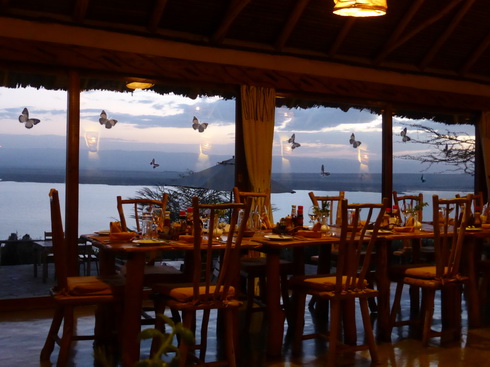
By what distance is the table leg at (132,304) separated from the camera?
12.2 feet

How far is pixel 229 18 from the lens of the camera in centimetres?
604

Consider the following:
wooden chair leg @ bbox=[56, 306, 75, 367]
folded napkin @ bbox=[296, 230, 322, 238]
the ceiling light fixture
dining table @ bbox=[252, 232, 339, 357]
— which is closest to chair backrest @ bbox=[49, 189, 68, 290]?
wooden chair leg @ bbox=[56, 306, 75, 367]

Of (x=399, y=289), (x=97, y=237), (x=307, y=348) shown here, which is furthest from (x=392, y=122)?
(x=97, y=237)

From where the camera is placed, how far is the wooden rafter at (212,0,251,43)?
5914mm

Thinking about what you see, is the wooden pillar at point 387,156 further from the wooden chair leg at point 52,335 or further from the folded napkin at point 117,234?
the wooden chair leg at point 52,335

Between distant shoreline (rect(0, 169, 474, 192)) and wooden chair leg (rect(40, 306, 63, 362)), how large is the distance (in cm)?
189

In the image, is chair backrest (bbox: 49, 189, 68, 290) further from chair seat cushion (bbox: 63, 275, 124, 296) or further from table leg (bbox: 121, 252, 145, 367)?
table leg (bbox: 121, 252, 145, 367)

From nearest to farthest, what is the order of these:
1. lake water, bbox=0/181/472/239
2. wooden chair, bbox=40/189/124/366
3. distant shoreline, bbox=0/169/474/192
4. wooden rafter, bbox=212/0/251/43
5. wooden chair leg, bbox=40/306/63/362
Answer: wooden chair, bbox=40/189/124/366 < wooden chair leg, bbox=40/306/63/362 < lake water, bbox=0/181/472/239 < distant shoreline, bbox=0/169/474/192 < wooden rafter, bbox=212/0/251/43

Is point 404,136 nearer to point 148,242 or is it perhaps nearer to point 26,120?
point 26,120

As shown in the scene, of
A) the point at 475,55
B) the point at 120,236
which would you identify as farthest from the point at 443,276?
the point at 475,55

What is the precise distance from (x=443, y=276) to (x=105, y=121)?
3192mm

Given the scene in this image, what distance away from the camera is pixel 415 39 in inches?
287

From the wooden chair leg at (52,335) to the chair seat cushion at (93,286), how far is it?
0.72 ft

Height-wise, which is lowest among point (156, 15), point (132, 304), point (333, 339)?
point (333, 339)
